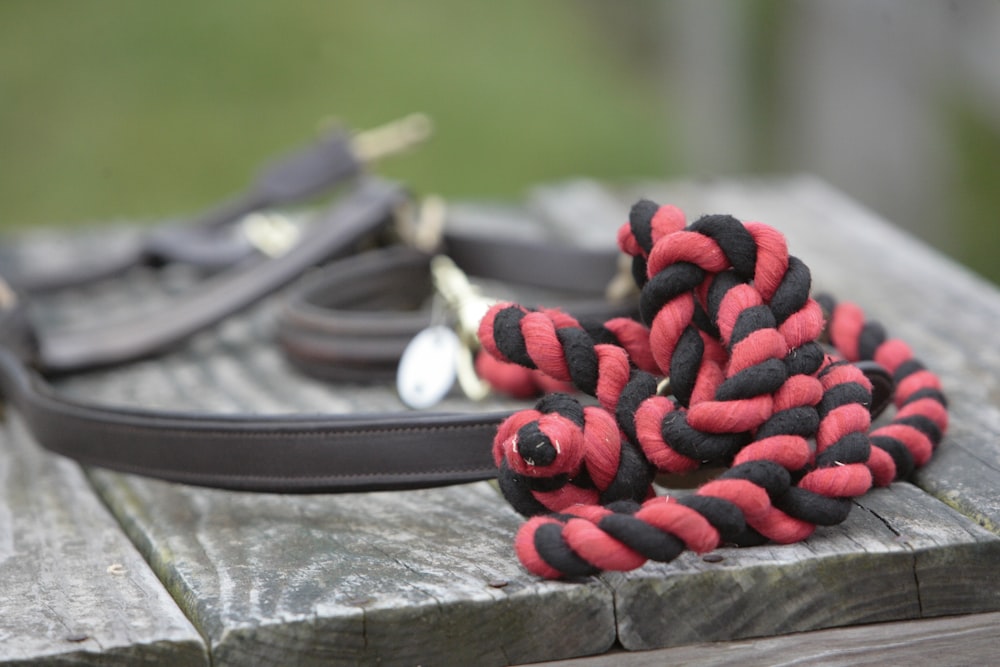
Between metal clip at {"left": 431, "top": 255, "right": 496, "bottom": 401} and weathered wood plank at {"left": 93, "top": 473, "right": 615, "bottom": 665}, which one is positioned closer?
weathered wood plank at {"left": 93, "top": 473, "right": 615, "bottom": 665}

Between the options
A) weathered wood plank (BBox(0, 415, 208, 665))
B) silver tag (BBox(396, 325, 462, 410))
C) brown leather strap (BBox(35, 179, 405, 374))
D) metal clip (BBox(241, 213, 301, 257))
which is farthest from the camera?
metal clip (BBox(241, 213, 301, 257))

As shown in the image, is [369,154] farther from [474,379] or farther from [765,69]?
[765,69]

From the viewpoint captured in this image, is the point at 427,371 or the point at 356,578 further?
the point at 427,371

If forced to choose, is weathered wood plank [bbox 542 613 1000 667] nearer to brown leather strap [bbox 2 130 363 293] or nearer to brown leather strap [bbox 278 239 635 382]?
brown leather strap [bbox 278 239 635 382]

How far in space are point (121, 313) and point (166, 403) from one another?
495 millimetres

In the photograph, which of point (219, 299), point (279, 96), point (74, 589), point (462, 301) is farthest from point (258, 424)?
point (279, 96)

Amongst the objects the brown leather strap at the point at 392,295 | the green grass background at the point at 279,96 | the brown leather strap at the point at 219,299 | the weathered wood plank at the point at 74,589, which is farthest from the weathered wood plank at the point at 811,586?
the green grass background at the point at 279,96

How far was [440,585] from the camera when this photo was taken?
1021 millimetres

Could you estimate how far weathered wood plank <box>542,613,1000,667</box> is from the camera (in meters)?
1.02

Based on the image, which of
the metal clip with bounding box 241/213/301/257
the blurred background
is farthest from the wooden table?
the blurred background

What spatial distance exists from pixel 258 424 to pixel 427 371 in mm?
431

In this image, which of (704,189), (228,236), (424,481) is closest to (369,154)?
(228,236)

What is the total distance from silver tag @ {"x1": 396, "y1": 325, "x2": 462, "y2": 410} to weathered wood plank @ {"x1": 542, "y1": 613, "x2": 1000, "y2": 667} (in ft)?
2.14

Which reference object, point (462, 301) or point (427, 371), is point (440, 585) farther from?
point (462, 301)
